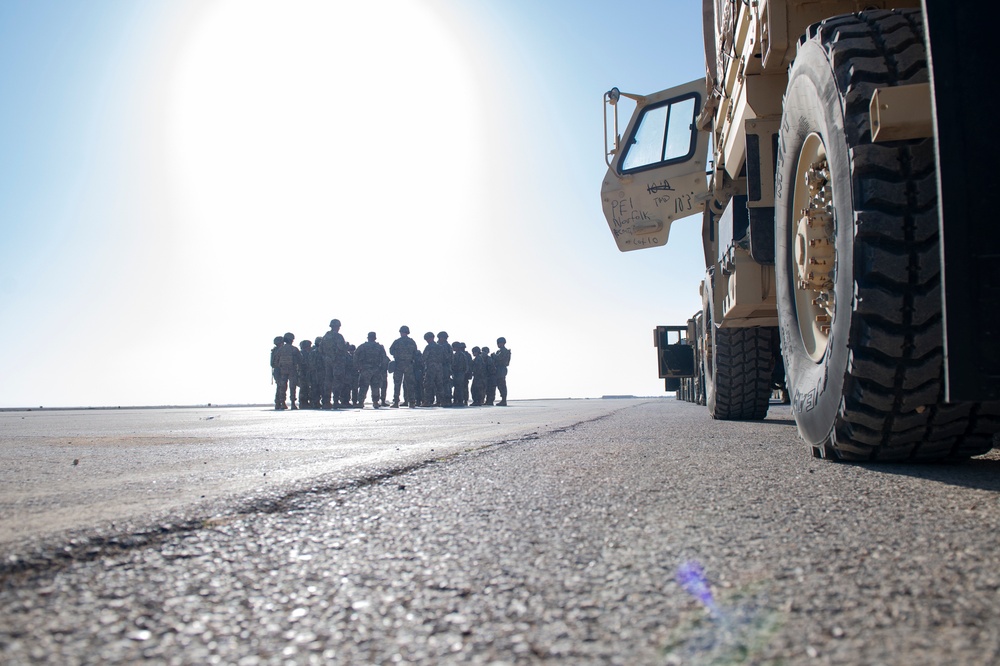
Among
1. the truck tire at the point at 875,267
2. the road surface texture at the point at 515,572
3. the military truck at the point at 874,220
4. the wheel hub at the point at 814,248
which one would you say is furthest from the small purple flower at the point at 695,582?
the wheel hub at the point at 814,248

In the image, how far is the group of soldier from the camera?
19266 millimetres

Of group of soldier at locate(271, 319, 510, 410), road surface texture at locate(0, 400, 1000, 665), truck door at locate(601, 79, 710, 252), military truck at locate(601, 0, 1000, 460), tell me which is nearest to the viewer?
road surface texture at locate(0, 400, 1000, 665)

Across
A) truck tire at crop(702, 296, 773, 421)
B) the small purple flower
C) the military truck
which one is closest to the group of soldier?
truck tire at crop(702, 296, 773, 421)

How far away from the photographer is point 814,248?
7.95 feet

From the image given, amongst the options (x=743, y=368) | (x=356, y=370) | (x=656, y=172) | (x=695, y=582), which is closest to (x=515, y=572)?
(x=695, y=582)

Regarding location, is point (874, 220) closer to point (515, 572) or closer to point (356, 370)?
point (515, 572)

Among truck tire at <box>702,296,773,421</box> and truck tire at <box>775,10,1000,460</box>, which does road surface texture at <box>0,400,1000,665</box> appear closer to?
truck tire at <box>775,10,1000,460</box>

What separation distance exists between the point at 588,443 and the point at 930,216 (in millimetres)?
1814

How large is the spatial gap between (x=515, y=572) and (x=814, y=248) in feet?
5.95

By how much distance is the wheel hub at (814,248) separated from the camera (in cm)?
242

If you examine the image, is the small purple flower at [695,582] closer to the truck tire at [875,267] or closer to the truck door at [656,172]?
the truck tire at [875,267]

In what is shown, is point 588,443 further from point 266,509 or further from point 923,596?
point 923,596

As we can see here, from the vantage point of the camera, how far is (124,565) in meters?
1.08

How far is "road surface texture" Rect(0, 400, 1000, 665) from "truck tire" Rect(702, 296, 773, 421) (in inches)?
141
